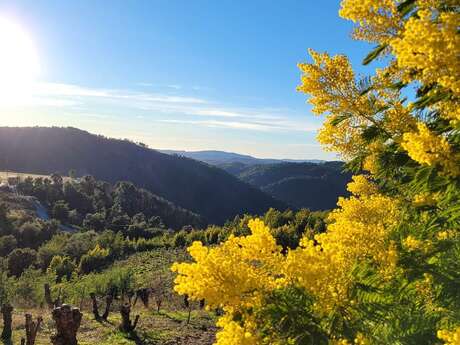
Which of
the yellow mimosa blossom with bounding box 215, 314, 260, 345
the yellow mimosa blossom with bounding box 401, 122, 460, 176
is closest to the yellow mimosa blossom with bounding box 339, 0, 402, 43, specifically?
the yellow mimosa blossom with bounding box 401, 122, 460, 176

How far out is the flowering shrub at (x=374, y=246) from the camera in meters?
4.13

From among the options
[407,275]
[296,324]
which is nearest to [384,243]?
[407,275]

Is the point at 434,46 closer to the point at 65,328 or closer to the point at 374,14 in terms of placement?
the point at 374,14

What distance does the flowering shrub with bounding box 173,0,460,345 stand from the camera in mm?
4129

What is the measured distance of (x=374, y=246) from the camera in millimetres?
6570

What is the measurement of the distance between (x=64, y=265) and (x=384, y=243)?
74708 millimetres

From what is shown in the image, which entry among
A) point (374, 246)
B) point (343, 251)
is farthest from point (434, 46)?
point (374, 246)

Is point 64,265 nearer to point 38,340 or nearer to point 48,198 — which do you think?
point 38,340

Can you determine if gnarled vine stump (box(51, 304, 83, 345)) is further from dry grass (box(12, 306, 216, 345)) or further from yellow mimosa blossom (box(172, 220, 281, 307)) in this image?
yellow mimosa blossom (box(172, 220, 281, 307))

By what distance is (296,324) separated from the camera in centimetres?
424

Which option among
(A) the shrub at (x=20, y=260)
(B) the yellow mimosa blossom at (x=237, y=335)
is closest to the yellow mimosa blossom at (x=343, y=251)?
(B) the yellow mimosa blossom at (x=237, y=335)

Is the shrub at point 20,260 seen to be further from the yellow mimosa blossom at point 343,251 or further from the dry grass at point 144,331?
the yellow mimosa blossom at point 343,251

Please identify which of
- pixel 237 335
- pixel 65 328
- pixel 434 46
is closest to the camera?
pixel 434 46

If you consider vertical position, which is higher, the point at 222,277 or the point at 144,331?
the point at 222,277
